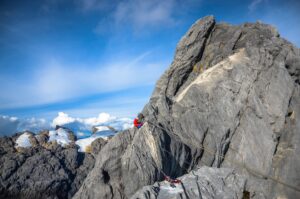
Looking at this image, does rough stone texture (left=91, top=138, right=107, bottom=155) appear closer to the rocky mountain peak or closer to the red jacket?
the rocky mountain peak

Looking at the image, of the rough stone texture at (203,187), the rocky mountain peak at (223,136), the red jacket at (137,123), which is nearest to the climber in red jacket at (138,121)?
the red jacket at (137,123)

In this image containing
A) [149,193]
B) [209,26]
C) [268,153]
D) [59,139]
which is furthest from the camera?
[59,139]

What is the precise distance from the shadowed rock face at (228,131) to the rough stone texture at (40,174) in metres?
52.2

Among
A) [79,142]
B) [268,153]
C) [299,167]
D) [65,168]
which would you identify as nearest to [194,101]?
[268,153]

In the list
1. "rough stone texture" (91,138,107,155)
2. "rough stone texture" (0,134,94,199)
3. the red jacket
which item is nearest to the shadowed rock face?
the red jacket

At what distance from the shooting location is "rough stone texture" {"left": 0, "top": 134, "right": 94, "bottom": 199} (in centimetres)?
7000

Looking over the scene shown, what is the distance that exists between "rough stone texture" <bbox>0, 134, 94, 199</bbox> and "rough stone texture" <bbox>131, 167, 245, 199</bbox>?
196ft

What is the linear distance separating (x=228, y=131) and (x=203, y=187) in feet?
34.1

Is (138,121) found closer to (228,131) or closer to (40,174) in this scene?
(228,131)

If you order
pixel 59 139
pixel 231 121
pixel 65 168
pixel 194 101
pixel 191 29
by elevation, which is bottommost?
pixel 65 168

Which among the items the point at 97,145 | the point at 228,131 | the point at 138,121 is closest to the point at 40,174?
the point at 97,145

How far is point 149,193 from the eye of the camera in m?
21.1

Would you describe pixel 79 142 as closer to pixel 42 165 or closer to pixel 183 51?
pixel 42 165

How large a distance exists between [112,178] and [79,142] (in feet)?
291
